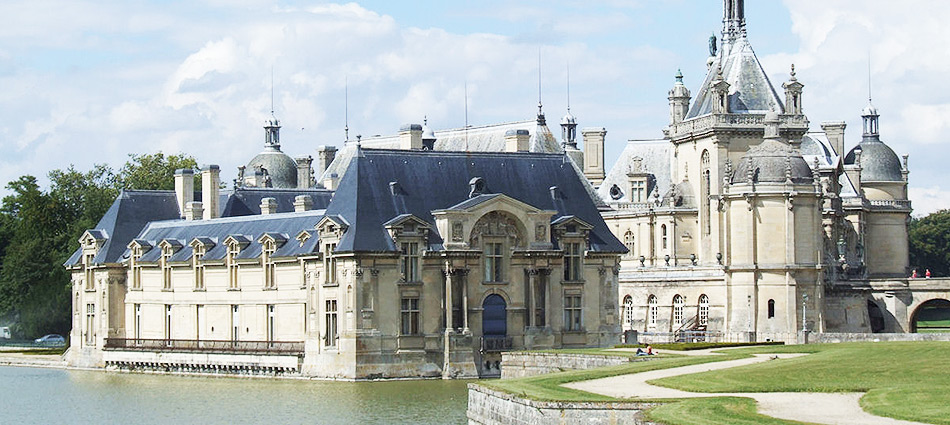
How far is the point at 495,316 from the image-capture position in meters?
76.6

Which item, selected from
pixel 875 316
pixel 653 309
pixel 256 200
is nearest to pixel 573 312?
pixel 653 309

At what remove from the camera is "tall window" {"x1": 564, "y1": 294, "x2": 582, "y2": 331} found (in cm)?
7827

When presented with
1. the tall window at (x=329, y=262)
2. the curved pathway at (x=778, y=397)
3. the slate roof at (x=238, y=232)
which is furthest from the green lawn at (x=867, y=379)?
the slate roof at (x=238, y=232)

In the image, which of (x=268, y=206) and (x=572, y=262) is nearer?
(x=572, y=262)

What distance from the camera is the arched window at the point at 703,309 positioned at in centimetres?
9419

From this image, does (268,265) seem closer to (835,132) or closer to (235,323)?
(235,323)

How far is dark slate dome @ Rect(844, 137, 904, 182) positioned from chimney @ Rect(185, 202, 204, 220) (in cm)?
4275

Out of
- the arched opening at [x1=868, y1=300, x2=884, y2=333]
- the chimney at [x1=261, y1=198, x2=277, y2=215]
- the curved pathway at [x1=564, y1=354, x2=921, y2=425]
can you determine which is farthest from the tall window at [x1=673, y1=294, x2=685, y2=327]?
the curved pathway at [x1=564, y1=354, x2=921, y2=425]

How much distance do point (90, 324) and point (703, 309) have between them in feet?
97.8

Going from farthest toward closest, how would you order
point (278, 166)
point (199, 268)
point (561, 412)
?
point (278, 166)
point (199, 268)
point (561, 412)

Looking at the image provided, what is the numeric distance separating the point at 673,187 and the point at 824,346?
45.5 m

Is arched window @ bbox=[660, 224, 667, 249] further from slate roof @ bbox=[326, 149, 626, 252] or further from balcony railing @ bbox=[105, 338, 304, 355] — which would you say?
balcony railing @ bbox=[105, 338, 304, 355]

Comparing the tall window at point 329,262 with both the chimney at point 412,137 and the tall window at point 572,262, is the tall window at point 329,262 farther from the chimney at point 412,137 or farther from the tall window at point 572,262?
the chimney at point 412,137

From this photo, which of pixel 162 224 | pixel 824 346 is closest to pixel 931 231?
pixel 162 224
